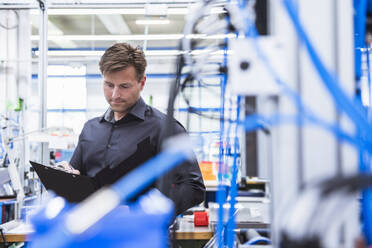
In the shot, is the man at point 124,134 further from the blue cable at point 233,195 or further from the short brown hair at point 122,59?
the blue cable at point 233,195

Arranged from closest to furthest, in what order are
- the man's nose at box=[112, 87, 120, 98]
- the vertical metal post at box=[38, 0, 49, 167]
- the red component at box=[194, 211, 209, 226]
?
the man's nose at box=[112, 87, 120, 98]
the red component at box=[194, 211, 209, 226]
the vertical metal post at box=[38, 0, 49, 167]

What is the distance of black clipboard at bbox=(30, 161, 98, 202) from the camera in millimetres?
1396

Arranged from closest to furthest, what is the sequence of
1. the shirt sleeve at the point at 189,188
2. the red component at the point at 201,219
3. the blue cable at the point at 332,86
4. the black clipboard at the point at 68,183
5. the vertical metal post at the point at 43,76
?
the blue cable at the point at 332,86 → the black clipboard at the point at 68,183 → the shirt sleeve at the point at 189,188 → the red component at the point at 201,219 → the vertical metal post at the point at 43,76

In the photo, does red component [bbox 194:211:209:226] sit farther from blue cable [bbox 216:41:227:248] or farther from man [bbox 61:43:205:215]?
blue cable [bbox 216:41:227:248]

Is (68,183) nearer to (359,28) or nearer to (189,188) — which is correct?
(189,188)

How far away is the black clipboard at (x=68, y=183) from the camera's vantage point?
1.40m

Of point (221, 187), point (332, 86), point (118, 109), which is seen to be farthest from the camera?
point (118, 109)

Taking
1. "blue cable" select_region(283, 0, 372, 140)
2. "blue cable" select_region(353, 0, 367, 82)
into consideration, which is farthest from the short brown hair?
"blue cable" select_region(283, 0, 372, 140)

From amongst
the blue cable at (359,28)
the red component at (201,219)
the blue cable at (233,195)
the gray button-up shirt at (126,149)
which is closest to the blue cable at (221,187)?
the blue cable at (233,195)

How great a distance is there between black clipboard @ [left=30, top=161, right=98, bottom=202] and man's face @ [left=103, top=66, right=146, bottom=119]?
396 mm

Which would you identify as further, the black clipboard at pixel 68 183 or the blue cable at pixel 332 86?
the black clipboard at pixel 68 183

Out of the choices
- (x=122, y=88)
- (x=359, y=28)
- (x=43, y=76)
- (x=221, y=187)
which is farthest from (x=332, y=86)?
(x=43, y=76)

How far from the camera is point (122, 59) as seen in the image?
64.0 inches

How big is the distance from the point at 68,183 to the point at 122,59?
1.78ft
